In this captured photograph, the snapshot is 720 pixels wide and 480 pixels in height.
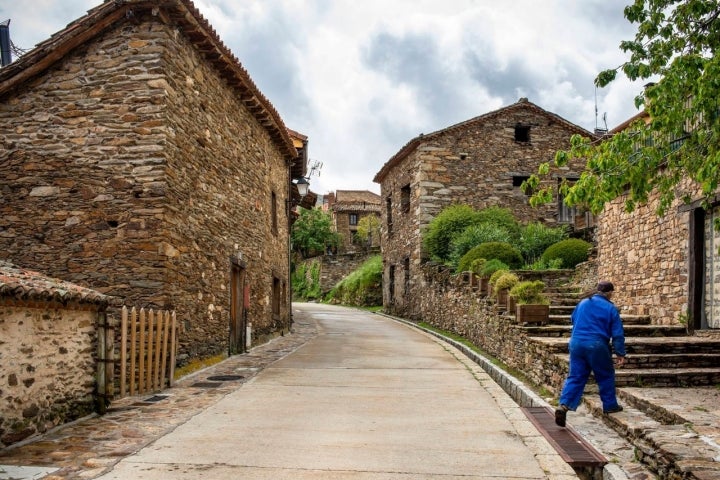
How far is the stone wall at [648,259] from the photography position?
1066 centimetres

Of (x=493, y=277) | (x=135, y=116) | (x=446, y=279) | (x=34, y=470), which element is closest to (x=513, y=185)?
(x=446, y=279)

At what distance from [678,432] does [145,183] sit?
23.8ft

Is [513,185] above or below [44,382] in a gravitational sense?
above

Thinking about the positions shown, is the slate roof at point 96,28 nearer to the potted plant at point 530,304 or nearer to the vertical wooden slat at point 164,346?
the vertical wooden slat at point 164,346

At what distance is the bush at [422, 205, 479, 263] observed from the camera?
21.3m

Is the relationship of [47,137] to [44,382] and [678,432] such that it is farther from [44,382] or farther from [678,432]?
[678,432]

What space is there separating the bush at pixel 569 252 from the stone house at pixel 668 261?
4430mm

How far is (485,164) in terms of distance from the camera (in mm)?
23094

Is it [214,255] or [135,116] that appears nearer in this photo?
[135,116]

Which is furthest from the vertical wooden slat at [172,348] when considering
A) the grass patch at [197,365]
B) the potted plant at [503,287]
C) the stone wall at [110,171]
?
the potted plant at [503,287]

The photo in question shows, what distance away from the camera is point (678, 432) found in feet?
18.7

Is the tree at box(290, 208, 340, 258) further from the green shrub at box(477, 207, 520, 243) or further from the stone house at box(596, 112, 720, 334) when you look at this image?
the stone house at box(596, 112, 720, 334)

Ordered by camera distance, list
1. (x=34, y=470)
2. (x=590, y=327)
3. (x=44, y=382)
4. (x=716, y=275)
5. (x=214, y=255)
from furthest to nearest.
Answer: (x=214, y=255) < (x=716, y=275) < (x=590, y=327) < (x=44, y=382) < (x=34, y=470)

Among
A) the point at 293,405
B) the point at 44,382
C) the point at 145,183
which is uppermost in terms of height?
the point at 145,183
